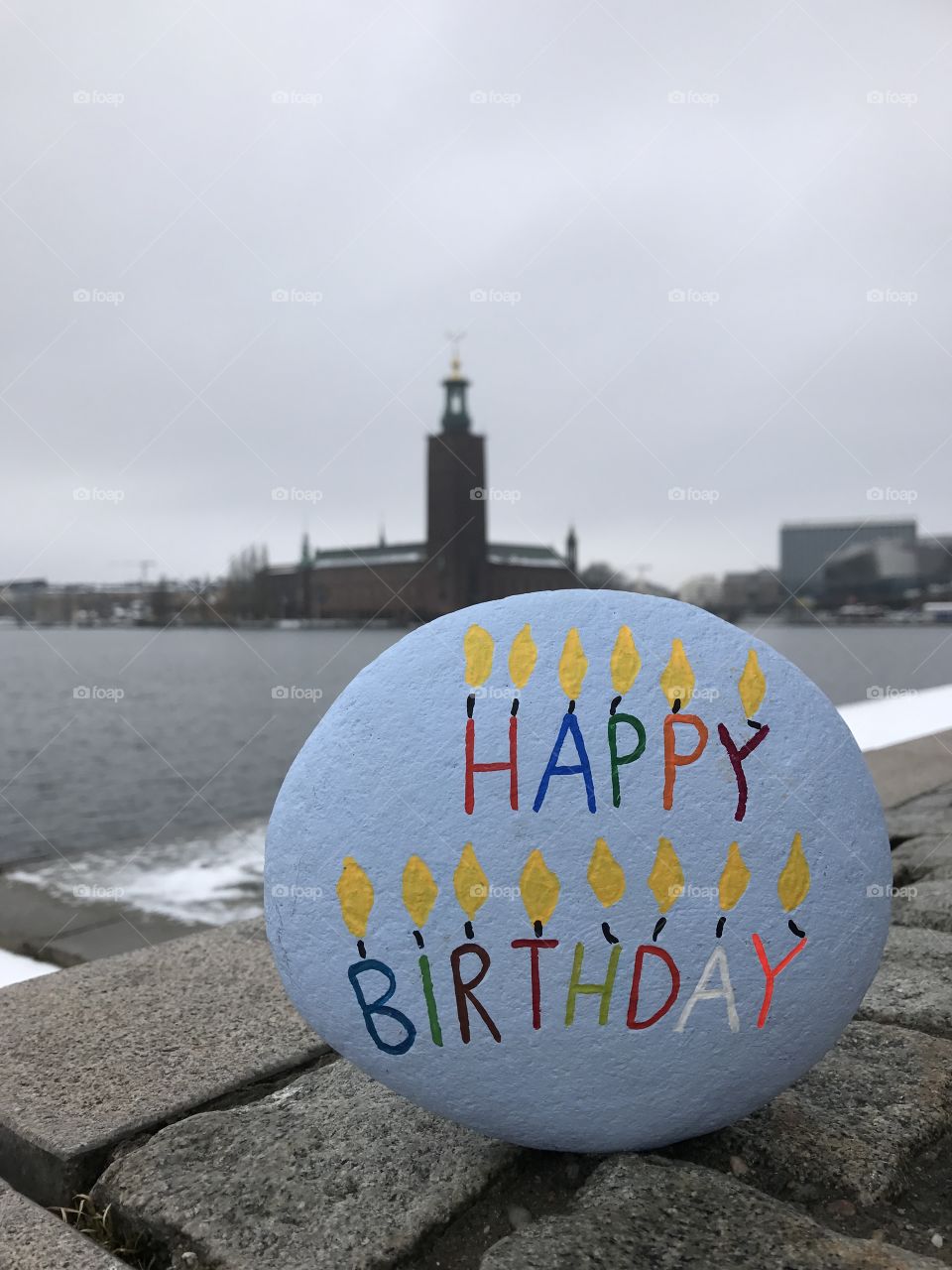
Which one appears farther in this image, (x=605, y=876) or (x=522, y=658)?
(x=522, y=658)

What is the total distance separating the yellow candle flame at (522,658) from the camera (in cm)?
226

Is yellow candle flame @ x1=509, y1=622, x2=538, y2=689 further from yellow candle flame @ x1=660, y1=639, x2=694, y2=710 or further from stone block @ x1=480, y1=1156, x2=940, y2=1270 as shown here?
stone block @ x1=480, y1=1156, x2=940, y2=1270

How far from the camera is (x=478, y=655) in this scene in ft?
7.56

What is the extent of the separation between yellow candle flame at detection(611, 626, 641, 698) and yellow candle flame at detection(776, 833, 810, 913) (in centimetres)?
50

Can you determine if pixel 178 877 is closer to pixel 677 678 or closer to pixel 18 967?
pixel 18 967

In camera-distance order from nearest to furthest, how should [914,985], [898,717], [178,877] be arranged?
[914,985], [178,877], [898,717]

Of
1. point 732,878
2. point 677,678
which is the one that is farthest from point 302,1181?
point 677,678

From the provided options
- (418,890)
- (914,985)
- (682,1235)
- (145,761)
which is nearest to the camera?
(682,1235)

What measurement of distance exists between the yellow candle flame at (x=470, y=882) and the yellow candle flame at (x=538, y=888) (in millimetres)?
83

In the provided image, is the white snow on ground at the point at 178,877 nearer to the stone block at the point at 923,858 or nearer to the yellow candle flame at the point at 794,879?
the stone block at the point at 923,858

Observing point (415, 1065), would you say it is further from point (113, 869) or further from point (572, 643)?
point (113, 869)

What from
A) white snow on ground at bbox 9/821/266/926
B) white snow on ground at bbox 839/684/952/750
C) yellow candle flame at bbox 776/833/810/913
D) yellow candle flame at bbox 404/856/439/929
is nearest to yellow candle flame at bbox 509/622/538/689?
yellow candle flame at bbox 404/856/439/929

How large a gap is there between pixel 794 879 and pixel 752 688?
426 millimetres

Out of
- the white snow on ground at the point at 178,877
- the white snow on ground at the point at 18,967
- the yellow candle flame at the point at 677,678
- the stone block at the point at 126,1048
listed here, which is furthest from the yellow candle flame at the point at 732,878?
the white snow on ground at the point at 18,967
